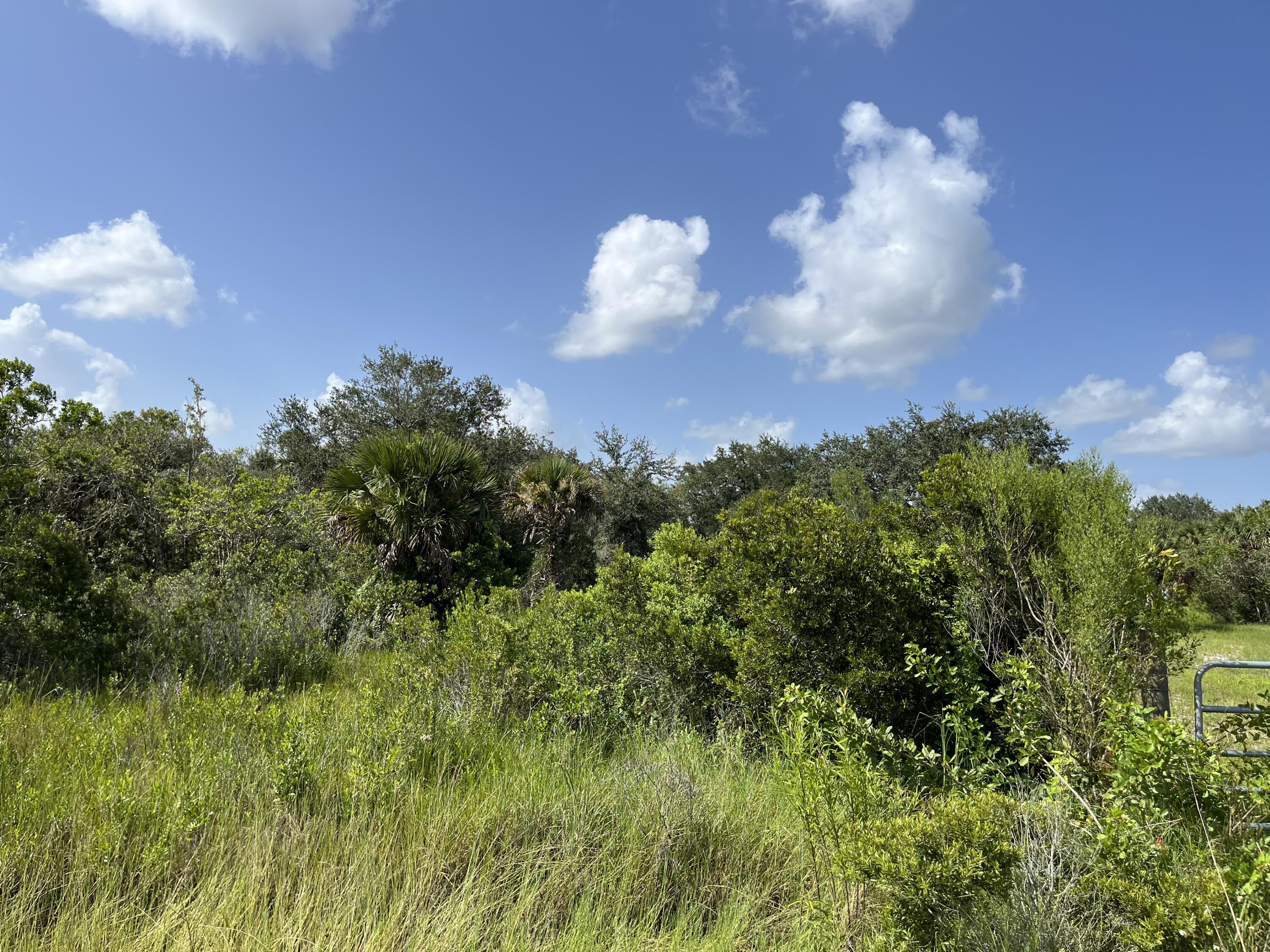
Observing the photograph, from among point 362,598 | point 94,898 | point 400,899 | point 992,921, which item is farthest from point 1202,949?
point 362,598

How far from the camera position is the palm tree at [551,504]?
47.1ft

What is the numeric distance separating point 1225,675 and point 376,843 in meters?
15.2

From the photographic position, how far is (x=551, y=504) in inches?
567

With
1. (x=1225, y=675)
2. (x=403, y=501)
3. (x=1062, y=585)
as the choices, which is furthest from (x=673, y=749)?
(x=1225, y=675)

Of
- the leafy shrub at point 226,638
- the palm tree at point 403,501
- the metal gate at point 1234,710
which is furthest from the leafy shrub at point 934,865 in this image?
the palm tree at point 403,501

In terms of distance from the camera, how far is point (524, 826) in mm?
3125

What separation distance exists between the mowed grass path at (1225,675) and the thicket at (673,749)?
117 centimetres

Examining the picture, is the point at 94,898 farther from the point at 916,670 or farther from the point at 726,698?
the point at 916,670

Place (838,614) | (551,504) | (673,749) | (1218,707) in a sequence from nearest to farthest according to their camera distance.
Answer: (1218,707) < (673,749) < (838,614) < (551,504)

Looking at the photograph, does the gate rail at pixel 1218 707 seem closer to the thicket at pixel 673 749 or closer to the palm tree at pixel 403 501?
the thicket at pixel 673 749

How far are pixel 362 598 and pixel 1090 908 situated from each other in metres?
9.98

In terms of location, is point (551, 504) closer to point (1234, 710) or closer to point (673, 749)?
point (673, 749)

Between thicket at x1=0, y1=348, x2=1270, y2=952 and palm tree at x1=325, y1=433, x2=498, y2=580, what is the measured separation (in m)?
2.73

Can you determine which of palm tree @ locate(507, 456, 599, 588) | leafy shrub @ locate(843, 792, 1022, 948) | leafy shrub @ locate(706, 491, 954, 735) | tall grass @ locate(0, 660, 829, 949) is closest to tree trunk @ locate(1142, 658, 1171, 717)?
leafy shrub @ locate(706, 491, 954, 735)
